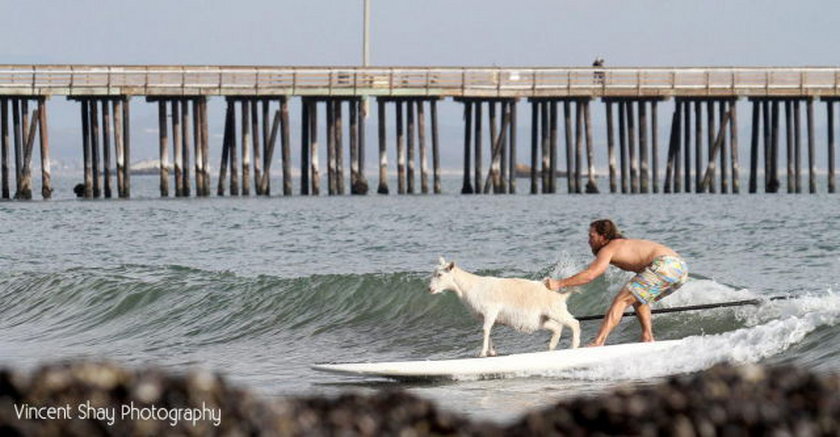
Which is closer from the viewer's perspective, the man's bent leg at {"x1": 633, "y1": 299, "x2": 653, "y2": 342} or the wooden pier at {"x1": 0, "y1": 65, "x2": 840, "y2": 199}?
the man's bent leg at {"x1": 633, "y1": 299, "x2": 653, "y2": 342}

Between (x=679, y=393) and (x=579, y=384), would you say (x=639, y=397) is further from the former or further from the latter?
(x=579, y=384)

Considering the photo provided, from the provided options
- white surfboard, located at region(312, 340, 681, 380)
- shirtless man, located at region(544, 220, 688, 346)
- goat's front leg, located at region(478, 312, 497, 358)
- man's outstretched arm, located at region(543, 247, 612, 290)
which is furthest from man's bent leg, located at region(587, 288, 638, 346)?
goat's front leg, located at region(478, 312, 497, 358)

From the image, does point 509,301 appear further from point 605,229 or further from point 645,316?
point 645,316

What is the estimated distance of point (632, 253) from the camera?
12.7 meters

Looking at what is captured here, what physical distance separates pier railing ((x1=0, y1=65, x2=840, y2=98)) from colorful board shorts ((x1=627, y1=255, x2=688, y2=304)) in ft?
110

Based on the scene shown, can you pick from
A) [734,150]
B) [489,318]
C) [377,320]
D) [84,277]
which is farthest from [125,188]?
[489,318]

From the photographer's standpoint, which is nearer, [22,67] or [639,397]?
[639,397]

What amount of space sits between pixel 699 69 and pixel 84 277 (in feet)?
97.4

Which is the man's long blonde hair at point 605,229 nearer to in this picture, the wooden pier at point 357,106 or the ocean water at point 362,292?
the ocean water at point 362,292

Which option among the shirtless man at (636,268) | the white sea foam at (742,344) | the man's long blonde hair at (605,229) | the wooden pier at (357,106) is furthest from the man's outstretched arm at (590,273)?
the wooden pier at (357,106)

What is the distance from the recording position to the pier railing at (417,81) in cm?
4459

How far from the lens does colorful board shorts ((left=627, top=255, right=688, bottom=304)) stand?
1262 cm

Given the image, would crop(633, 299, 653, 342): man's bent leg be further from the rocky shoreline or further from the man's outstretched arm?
the rocky shoreline

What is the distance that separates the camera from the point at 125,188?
158 ft
